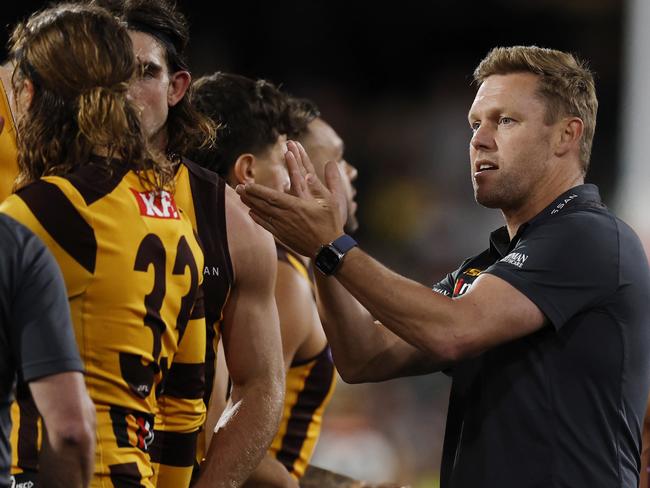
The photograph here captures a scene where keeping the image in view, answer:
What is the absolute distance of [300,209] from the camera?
9.36ft

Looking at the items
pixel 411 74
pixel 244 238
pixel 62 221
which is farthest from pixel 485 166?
pixel 411 74

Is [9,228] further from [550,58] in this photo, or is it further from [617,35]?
[617,35]

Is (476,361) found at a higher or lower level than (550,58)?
lower

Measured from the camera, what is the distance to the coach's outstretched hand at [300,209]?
9.25ft

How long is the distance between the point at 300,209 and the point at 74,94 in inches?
26.2

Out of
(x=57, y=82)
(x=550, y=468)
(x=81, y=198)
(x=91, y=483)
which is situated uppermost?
(x=57, y=82)

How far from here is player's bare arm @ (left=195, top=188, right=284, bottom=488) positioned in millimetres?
3096

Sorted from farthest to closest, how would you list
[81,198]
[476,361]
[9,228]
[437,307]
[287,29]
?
1. [287,29]
2. [476,361]
3. [437,307]
4. [81,198]
5. [9,228]

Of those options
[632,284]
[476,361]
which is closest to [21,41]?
[476,361]

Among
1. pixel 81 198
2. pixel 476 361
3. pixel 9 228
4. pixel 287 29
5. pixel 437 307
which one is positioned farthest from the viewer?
pixel 287 29

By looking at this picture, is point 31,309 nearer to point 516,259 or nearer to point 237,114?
point 516,259

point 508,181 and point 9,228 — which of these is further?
Result: point 508,181

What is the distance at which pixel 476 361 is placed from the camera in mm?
3186

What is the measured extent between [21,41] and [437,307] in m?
1.27
